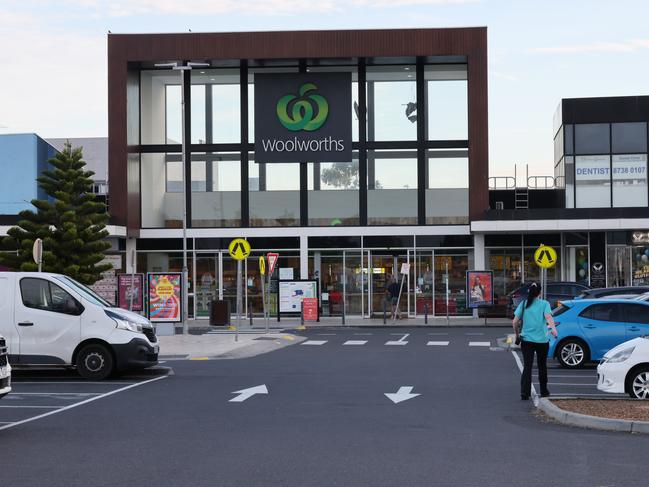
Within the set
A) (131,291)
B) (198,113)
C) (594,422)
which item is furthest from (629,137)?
(594,422)

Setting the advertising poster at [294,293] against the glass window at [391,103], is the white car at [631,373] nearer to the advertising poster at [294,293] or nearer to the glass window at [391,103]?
the advertising poster at [294,293]

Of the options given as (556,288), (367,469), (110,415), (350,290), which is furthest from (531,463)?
(350,290)

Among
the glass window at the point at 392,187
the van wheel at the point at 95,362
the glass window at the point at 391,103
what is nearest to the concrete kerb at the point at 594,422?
the van wheel at the point at 95,362

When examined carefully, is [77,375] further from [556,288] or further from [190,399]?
[556,288]

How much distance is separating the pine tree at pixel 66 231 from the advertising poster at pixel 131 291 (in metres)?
6.39

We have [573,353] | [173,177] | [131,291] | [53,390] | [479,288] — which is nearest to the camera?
[53,390]

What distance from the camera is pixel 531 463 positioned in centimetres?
998

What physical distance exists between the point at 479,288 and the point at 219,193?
42.0 feet

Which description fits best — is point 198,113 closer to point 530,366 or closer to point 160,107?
point 160,107

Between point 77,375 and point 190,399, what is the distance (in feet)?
16.0

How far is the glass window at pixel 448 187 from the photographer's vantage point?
150ft

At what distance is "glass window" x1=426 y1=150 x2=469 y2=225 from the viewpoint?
4578 centimetres

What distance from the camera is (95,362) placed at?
1867 centimetres

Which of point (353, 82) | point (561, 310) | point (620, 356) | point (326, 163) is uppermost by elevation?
point (353, 82)
